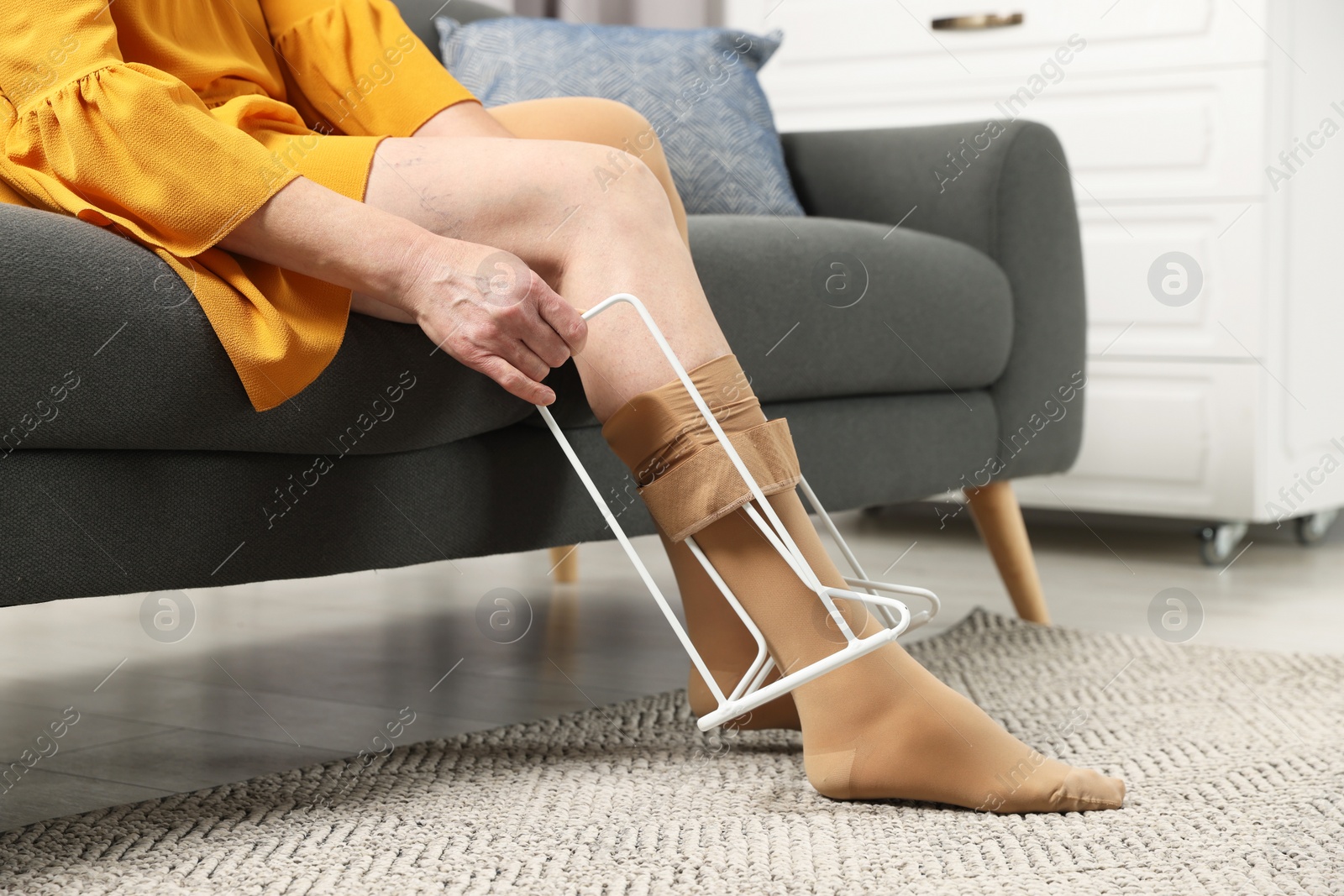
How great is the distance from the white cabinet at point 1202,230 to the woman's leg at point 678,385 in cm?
148

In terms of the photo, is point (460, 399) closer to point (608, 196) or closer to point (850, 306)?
point (608, 196)

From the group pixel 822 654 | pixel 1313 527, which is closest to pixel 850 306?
pixel 822 654

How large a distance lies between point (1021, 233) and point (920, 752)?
0.93m

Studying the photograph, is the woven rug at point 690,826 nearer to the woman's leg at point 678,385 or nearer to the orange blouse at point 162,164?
the woman's leg at point 678,385

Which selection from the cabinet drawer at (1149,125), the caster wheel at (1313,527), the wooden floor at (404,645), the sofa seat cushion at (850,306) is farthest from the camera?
the caster wheel at (1313,527)

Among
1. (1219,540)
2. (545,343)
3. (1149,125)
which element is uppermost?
(545,343)

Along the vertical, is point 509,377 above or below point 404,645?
above

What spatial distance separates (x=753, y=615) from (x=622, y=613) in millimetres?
910

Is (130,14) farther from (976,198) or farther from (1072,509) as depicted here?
(1072,509)

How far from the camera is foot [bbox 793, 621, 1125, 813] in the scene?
83 cm

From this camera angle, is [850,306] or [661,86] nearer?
[850,306]

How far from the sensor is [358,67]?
43.4 inches

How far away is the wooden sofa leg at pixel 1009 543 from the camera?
1.55 metres

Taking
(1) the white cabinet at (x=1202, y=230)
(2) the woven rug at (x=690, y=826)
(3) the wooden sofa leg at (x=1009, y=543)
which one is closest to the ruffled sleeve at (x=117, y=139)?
(2) the woven rug at (x=690, y=826)
